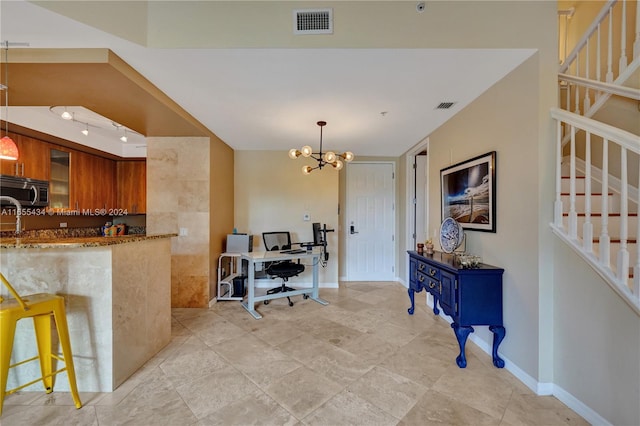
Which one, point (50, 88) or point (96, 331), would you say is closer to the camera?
point (96, 331)

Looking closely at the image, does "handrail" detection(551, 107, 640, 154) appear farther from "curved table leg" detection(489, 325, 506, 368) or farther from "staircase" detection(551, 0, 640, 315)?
"curved table leg" detection(489, 325, 506, 368)

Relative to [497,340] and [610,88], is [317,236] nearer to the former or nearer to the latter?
[497,340]

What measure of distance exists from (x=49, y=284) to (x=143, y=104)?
1744 millimetres

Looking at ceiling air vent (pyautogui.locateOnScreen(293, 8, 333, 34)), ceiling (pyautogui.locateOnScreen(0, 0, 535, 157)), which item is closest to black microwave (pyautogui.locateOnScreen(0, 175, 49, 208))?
ceiling (pyautogui.locateOnScreen(0, 0, 535, 157))

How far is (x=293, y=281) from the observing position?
4.61 meters

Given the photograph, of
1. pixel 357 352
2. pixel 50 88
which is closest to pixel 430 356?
pixel 357 352

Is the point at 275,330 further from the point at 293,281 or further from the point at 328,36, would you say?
the point at 328,36

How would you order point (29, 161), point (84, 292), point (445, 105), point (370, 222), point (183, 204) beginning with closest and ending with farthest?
1. point (84, 292)
2. point (445, 105)
3. point (29, 161)
4. point (183, 204)
5. point (370, 222)

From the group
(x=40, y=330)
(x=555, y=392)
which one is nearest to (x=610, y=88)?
(x=555, y=392)

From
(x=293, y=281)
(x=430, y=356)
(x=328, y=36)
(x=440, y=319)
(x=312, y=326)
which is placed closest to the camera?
(x=328, y=36)

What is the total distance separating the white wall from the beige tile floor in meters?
1.93

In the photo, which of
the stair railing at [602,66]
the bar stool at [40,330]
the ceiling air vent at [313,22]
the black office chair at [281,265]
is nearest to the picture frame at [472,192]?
the stair railing at [602,66]

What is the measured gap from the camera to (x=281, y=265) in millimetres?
3971

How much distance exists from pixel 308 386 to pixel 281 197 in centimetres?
320
